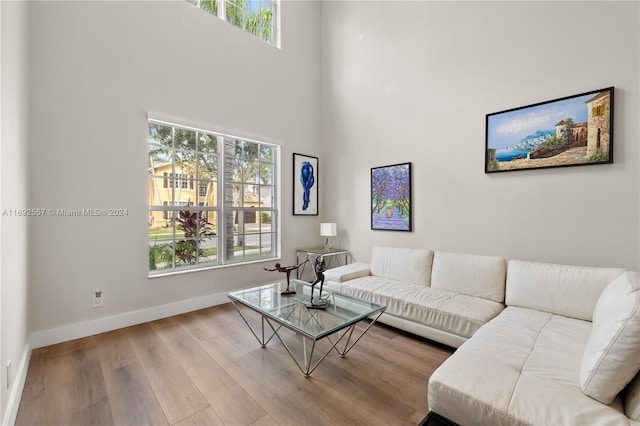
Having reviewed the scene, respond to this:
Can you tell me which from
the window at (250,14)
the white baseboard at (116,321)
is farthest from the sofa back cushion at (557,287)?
the window at (250,14)

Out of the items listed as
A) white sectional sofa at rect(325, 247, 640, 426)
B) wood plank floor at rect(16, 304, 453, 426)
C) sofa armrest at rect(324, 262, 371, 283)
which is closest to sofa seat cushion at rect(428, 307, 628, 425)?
white sectional sofa at rect(325, 247, 640, 426)

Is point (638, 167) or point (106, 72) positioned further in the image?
point (106, 72)

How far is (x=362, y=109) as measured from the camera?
3992 millimetres

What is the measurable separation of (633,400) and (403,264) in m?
2.12

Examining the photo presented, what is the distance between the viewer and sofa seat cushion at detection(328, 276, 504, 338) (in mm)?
2184

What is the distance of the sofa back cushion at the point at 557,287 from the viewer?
201 centimetres

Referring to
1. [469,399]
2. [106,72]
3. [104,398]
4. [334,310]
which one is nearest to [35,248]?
[104,398]

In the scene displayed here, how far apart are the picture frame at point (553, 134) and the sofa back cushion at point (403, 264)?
118cm

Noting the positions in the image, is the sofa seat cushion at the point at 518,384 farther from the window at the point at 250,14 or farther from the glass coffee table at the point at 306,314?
the window at the point at 250,14

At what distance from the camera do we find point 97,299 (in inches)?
102

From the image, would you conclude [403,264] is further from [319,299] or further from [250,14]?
[250,14]

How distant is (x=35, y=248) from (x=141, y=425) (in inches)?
74.6

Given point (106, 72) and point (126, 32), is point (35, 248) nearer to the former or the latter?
point (106, 72)

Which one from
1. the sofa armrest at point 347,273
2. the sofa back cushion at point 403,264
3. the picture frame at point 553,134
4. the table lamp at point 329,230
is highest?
the picture frame at point 553,134
